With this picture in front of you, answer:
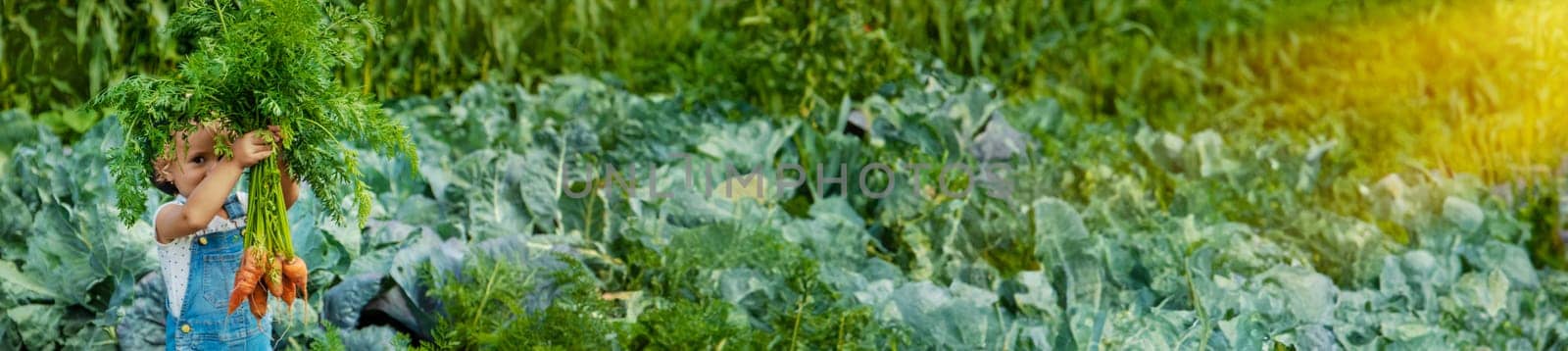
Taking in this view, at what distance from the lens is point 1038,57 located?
15.0 feet

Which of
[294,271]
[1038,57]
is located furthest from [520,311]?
[1038,57]

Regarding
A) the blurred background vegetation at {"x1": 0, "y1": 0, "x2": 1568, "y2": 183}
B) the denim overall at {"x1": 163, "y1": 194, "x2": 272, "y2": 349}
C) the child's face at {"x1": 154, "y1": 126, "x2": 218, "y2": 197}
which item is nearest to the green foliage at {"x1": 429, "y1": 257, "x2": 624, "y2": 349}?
the denim overall at {"x1": 163, "y1": 194, "x2": 272, "y2": 349}

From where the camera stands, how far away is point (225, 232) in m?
1.78

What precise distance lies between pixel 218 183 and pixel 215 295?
0.74ft

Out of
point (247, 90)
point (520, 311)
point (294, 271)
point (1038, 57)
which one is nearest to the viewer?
point (247, 90)

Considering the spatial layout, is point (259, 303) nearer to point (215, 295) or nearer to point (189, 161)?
point (215, 295)

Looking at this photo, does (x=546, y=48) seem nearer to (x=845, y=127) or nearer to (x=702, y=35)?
(x=702, y=35)

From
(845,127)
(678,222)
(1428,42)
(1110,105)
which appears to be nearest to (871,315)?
(678,222)

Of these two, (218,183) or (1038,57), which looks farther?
(1038,57)

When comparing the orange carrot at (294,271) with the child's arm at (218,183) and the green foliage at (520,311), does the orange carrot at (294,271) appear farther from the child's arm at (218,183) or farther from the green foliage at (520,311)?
the green foliage at (520,311)

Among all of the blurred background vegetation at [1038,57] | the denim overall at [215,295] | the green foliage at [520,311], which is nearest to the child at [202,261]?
the denim overall at [215,295]

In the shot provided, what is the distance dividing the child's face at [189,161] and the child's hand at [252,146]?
0.06m

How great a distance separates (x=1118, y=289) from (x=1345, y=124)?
235 cm

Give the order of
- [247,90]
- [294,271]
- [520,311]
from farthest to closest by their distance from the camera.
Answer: [520,311] → [294,271] → [247,90]
